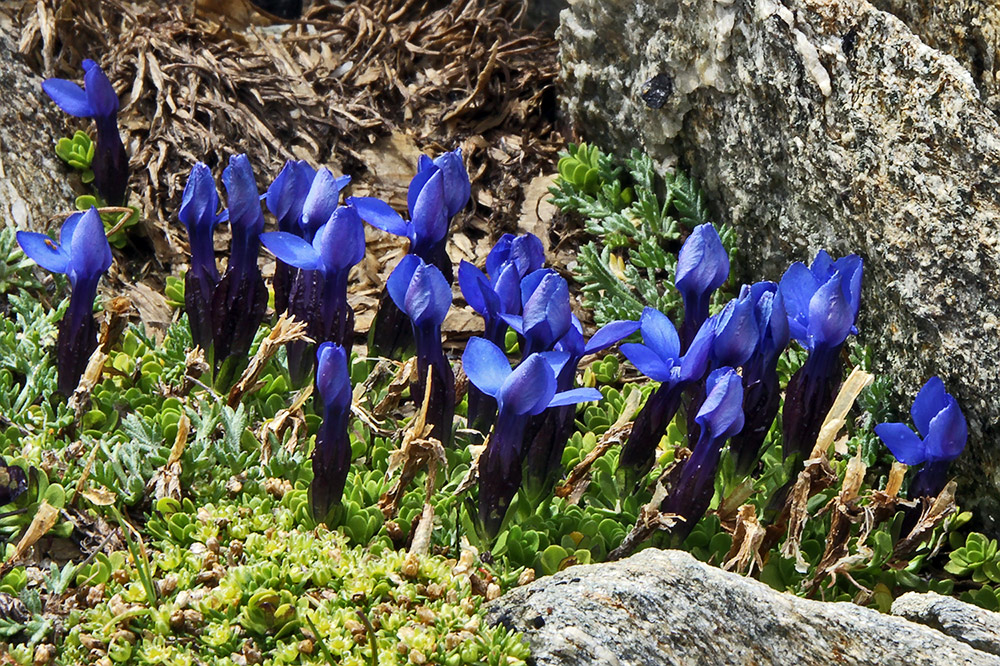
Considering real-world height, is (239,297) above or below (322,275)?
below

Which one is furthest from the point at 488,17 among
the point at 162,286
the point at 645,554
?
the point at 645,554

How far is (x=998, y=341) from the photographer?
9.43ft

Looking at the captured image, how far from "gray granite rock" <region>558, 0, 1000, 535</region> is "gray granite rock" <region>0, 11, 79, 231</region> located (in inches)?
80.2

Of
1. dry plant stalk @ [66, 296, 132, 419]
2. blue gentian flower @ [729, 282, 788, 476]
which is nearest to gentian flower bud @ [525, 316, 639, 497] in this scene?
blue gentian flower @ [729, 282, 788, 476]

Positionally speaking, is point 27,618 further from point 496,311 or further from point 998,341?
point 998,341

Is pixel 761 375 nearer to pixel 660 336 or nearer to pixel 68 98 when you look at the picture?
pixel 660 336

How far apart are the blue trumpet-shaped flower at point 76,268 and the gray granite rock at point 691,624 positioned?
141 cm

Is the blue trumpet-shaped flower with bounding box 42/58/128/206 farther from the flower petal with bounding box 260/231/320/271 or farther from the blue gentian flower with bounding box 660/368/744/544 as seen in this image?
the blue gentian flower with bounding box 660/368/744/544

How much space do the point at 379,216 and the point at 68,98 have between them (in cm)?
146

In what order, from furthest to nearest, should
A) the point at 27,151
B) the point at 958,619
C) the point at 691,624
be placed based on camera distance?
the point at 27,151, the point at 958,619, the point at 691,624

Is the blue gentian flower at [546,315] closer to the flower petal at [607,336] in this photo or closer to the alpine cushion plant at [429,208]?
the flower petal at [607,336]

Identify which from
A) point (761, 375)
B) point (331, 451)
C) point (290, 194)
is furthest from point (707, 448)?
point (290, 194)

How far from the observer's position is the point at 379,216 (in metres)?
3.02

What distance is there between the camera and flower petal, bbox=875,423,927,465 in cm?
281
